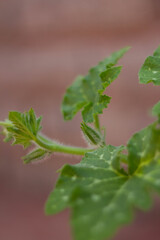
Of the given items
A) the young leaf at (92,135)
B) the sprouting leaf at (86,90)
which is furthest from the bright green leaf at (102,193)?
the sprouting leaf at (86,90)

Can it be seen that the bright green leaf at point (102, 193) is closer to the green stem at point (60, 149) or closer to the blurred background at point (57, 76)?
the green stem at point (60, 149)

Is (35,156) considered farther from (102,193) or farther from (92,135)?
(102,193)

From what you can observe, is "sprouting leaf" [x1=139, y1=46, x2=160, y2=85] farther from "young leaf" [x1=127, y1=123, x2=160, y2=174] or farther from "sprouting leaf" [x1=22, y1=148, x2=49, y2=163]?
"sprouting leaf" [x1=22, y1=148, x2=49, y2=163]

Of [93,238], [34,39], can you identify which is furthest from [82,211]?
[34,39]

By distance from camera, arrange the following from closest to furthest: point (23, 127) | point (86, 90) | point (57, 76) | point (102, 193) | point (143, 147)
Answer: point (102, 193) → point (143, 147) → point (23, 127) → point (86, 90) → point (57, 76)

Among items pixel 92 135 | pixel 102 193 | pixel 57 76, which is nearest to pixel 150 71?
pixel 92 135

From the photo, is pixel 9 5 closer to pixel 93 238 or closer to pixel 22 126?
pixel 22 126
